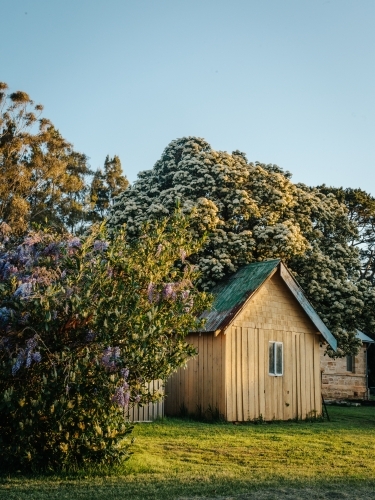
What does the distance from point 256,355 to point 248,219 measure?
286 inches

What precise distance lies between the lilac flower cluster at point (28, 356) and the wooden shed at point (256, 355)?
10.5 m

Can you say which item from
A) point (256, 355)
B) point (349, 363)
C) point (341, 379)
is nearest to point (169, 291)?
point (256, 355)

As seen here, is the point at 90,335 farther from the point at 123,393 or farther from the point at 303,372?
the point at 303,372

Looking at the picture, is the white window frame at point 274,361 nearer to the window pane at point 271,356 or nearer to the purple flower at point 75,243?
the window pane at point 271,356

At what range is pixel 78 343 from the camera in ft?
34.7

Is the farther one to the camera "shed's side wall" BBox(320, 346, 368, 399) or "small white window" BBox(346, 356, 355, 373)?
"small white window" BBox(346, 356, 355, 373)

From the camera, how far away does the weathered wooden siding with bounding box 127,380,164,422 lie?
19609 millimetres

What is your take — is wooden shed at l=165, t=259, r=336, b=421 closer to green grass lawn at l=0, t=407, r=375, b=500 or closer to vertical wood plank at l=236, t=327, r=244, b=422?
vertical wood plank at l=236, t=327, r=244, b=422

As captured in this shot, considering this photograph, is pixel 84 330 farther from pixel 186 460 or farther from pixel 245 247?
pixel 245 247

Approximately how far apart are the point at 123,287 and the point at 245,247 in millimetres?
14586

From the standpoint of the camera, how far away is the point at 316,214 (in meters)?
29.3

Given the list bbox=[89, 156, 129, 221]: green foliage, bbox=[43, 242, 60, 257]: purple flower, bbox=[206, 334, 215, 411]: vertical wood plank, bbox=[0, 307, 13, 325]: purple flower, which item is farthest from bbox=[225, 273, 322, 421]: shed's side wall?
bbox=[89, 156, 129, 221]: green foliage

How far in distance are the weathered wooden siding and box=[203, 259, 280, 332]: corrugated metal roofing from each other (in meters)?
2.44

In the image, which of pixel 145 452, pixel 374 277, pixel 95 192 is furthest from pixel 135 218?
pixel 374 277
